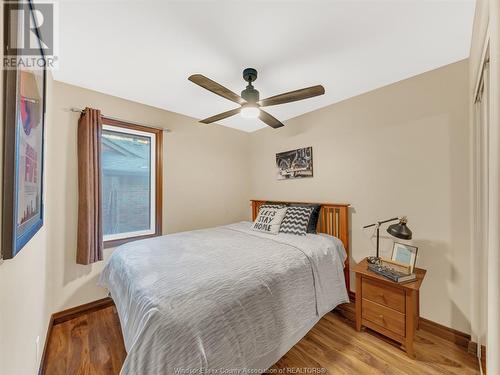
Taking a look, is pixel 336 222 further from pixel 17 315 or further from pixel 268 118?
pixel 17 315

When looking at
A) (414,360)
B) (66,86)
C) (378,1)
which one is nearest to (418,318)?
(414,360)

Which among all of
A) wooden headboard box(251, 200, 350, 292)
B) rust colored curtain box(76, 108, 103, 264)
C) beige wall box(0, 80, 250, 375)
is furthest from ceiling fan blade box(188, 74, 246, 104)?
wooden headboard box(251, 200, 350, 292)

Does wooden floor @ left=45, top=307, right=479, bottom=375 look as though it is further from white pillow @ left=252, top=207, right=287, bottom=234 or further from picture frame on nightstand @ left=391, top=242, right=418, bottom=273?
white pillow @ left=252, top=207, right=287, bottom=234

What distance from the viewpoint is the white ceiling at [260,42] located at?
→ 1330 mm

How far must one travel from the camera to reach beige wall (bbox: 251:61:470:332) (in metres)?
1.83

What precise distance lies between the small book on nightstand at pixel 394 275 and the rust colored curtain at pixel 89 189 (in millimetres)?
2782

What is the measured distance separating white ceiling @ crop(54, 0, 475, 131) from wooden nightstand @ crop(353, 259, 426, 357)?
1899mm

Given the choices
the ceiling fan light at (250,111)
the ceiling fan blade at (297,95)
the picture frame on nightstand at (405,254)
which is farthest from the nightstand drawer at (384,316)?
the ceiling fan light at (250,111)

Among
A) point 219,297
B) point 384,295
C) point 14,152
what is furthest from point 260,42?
point 384,295

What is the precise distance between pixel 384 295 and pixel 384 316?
18 cm

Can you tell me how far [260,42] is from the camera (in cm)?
160

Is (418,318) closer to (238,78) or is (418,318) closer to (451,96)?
(451,96)

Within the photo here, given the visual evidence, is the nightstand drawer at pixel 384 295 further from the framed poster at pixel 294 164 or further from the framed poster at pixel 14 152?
the framed poster at pixel 14 152

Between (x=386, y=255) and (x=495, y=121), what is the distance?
1.84m
